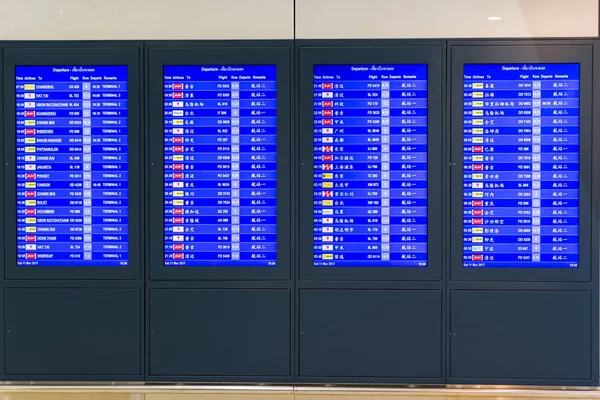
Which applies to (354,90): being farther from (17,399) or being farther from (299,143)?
(17,399)

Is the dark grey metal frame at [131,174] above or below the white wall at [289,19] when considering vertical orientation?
below

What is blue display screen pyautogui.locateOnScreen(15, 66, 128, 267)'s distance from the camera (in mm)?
3039

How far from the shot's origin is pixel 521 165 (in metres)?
2.99

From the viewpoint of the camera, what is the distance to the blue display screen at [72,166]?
9.97 feet

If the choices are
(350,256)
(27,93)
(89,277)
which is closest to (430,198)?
(350,256)

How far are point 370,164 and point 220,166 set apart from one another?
0.83 meters

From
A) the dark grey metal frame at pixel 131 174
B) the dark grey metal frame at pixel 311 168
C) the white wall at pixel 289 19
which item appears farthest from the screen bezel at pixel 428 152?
the dark grey metal frame at pixel 131 174

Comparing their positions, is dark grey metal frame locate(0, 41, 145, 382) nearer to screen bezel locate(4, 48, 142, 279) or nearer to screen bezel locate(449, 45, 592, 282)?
screen bezel locate(4, 48, 142, 279)

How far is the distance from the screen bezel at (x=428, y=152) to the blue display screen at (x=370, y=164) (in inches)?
1.3

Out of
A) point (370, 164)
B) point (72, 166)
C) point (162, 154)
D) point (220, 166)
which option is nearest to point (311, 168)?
point (370, 164)

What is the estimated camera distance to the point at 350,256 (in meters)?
3.03

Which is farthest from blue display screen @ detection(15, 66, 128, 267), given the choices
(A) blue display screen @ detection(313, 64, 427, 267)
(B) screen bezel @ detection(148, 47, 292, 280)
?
(A) blue display screen @ detection(313, 64, 427, 267)

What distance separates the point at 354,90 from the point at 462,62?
1.98 feet

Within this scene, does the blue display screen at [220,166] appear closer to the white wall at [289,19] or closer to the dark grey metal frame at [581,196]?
the white wall at [289,19]
